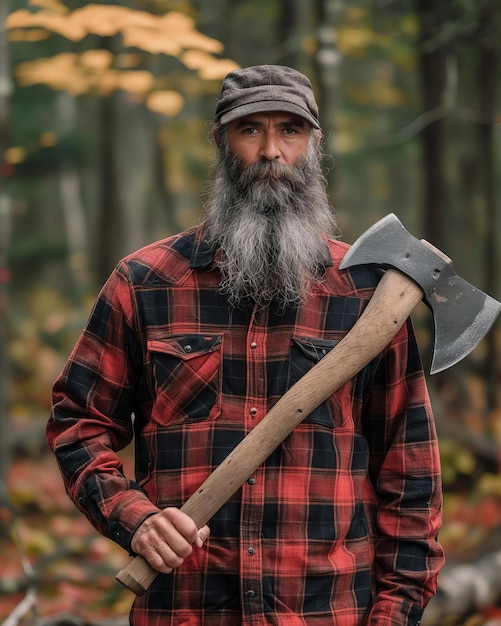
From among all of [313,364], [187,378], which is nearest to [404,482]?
[313,364]

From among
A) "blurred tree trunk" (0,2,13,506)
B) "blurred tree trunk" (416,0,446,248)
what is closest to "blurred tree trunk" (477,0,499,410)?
"blurred tree trunk" (416,0,446,248)

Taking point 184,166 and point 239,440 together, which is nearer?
point 239,440

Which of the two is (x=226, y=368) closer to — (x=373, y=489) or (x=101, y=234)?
(x=373, y=489)

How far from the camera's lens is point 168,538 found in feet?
7.43

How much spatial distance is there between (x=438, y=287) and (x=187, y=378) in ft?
2.45

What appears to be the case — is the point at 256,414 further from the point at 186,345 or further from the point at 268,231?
the point at 268,231

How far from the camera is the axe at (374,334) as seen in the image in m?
2.34

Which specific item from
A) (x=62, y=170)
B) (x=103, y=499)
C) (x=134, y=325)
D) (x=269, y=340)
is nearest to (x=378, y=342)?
(x=269, y=340)

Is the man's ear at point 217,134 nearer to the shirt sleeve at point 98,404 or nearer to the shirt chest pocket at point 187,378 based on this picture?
the shirt sleeve at point 98,404

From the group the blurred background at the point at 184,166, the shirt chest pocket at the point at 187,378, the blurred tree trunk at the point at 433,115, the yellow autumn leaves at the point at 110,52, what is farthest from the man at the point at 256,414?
the blurred tree trunk at the point at 433,115

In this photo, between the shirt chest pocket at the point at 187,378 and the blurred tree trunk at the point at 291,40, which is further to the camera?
the blurred tree trunk at the point at 291,40

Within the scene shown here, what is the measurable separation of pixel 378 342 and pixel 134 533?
808 mm

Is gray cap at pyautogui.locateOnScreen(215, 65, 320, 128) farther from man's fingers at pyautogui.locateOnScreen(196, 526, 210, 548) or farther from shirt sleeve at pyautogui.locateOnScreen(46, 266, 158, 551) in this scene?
man's fingers at pyautogui.locateOnScreen(196, 526, 210, 548)

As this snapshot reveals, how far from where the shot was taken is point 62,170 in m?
5.97
